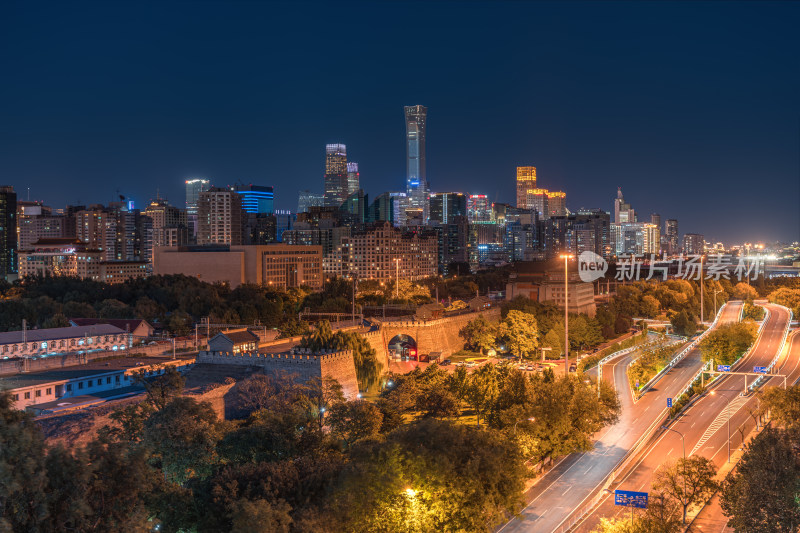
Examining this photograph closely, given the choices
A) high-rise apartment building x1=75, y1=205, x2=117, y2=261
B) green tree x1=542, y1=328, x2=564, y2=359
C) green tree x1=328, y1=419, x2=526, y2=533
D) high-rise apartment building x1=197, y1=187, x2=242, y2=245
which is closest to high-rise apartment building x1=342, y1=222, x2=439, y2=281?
high-rise apartment building x1=197, y1=187, x2=242, y2=245

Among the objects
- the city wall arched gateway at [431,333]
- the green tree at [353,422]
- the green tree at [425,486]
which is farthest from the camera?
the city wall arched gateway at [431,333]

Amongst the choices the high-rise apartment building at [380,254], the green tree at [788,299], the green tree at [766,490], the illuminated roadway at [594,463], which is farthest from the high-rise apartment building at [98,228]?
the green tree at [766,490]

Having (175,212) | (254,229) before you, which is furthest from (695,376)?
(175,212)

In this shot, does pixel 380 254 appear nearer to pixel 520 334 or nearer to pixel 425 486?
pixel 520 334

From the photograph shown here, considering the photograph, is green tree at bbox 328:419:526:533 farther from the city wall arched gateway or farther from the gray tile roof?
the gray tile roof

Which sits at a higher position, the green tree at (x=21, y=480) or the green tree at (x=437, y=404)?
the green tree at (x=21, y=480)

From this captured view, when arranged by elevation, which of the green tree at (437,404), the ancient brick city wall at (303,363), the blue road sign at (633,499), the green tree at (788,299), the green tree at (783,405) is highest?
the green tree at (788,299)

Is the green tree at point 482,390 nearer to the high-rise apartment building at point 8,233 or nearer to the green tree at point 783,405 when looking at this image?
the green tree at point 783,405
